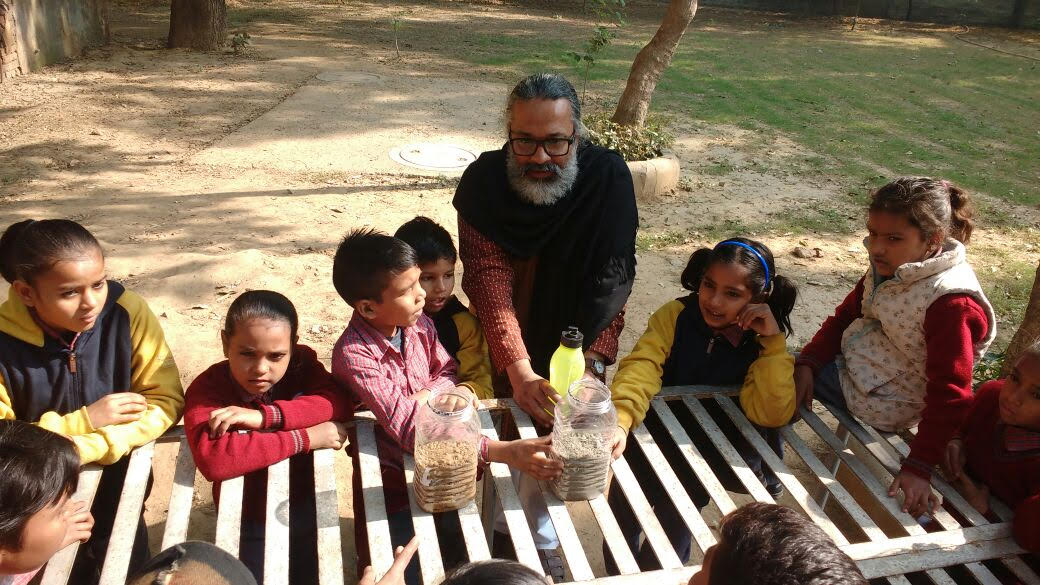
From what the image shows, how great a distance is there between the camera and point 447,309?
9.02 ft

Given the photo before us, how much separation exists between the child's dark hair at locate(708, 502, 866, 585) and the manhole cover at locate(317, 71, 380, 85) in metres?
8.75

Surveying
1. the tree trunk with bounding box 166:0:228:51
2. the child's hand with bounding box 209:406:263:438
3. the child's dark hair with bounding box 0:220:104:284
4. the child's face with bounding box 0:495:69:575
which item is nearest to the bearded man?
the child's hand with bounding box 209:406:263:438

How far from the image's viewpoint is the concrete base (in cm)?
634

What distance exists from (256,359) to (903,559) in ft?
6.35

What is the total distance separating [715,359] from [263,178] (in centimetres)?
474

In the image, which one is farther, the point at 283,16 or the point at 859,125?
the point at 283,16

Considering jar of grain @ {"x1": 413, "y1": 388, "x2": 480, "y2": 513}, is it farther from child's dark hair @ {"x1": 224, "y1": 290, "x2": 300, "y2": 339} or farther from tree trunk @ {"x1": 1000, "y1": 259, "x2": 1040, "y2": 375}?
tree trunk @ {"x1": 1000, "y1": 259, "x2": 1040, "y2": 375}

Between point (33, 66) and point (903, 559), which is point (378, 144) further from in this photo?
point (903, 559)

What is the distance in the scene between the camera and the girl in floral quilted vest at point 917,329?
89.3 inches

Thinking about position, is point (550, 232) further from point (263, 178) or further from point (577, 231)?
point (263, 178)

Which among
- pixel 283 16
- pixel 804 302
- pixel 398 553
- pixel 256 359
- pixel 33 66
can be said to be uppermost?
pixel 283 16

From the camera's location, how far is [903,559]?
6.74ft

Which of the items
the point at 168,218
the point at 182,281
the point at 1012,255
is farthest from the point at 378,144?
the point at 1012,255

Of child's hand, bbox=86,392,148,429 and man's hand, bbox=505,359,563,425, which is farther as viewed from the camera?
man's hand, bbox=505,359,563,425
